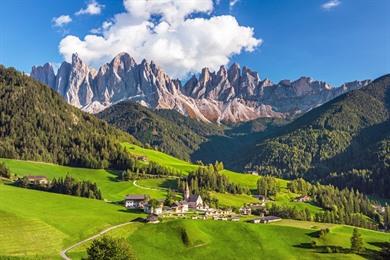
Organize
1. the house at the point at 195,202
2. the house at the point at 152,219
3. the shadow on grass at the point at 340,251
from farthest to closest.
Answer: the house at the point at 195,202 < the house at the point at 152,219 < the shadow on grass at the point at 340,251

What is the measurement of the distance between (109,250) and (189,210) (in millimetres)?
82134

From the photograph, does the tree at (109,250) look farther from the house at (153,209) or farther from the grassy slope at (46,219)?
the house at (153,209)

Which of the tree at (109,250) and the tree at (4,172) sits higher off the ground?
the tree at (4,172)

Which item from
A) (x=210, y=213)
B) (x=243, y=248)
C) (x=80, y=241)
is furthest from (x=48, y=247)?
(x=210, y=213)

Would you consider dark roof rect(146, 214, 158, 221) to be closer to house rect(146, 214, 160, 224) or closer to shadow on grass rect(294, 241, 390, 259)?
house rect(146, 214, 160, 224)

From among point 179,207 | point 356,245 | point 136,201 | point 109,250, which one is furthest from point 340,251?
point 136,201

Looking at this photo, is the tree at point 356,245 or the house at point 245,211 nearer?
the tree at point 356,245

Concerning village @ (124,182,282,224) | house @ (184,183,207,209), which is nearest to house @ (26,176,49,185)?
village @ (124,182,282,224)

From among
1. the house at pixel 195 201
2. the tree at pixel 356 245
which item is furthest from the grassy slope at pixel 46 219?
the tree at pixel 356 245

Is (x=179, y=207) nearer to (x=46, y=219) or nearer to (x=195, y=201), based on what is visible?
(x=195, y=201)

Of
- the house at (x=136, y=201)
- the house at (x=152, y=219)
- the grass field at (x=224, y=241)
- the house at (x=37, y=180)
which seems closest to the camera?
the grass field at (x=224, y=241)

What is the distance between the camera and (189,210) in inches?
6880

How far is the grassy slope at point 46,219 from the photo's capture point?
356ft

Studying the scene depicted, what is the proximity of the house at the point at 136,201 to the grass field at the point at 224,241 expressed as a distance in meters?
32.7
